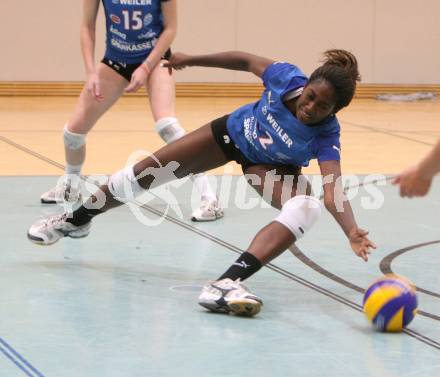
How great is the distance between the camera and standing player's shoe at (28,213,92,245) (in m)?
4.98

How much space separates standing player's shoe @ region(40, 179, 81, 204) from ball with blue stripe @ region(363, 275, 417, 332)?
9.34ft

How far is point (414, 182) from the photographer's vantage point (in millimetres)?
2750

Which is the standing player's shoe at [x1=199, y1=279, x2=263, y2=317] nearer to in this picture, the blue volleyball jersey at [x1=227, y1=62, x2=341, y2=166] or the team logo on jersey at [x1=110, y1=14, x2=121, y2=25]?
the blue volleyball jersey at [x1=227, y1=62, x2=341, y2=166]

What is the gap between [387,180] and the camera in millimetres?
7363

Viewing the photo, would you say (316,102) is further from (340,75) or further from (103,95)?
(103,95)

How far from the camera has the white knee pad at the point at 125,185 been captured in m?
4.74

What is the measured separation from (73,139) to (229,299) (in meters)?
2.45

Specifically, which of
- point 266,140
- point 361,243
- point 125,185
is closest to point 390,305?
point 361,243

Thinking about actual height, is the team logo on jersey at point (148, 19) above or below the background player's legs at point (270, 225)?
above

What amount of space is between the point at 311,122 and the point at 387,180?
328 cm

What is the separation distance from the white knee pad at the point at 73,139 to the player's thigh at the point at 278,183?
1.83 metres

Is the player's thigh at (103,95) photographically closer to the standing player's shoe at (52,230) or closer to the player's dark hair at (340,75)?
the standing player's shoe at (52,230)

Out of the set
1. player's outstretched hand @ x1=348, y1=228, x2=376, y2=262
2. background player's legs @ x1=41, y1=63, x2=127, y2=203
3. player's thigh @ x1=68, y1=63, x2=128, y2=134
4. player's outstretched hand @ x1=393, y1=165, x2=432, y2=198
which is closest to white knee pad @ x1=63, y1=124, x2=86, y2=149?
background player's legs @ x1=41, y1=63, x2=127, y2=203

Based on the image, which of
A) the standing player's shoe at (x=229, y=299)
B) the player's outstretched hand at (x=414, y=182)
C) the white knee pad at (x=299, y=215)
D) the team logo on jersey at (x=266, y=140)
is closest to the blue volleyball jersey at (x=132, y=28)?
the team logo on jersey at (x=266, y=140)
